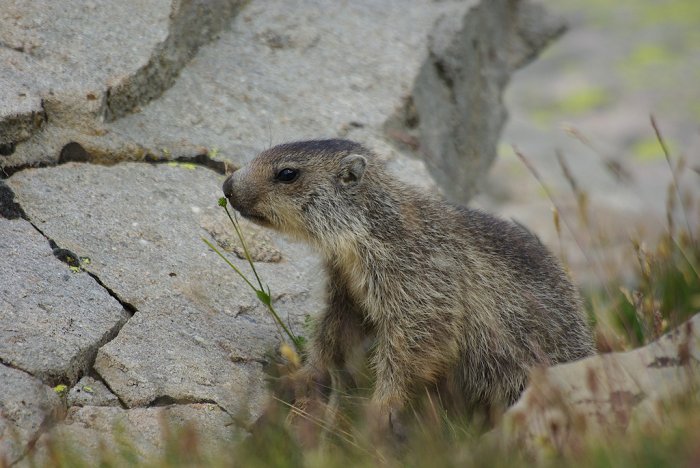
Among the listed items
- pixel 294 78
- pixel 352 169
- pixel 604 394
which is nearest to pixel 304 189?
pixel 352 169

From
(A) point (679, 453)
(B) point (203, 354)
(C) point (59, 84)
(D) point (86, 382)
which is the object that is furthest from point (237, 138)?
(A) point (679, 453)

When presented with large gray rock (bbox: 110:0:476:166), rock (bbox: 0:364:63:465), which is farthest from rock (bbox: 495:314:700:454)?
large gray rock (bbox: 110:0:476:166)

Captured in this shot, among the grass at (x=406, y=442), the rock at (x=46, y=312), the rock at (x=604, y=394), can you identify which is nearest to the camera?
the grass at (x=406, y=442)

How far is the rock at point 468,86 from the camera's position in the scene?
28.1 ft

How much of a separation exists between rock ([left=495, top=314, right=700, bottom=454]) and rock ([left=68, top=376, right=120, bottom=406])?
215 cm

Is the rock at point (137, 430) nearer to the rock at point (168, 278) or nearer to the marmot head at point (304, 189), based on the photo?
the rock at point (168, 278)

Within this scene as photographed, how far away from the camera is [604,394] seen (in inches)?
193

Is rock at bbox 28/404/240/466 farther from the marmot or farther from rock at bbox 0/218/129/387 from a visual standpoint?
the marmot

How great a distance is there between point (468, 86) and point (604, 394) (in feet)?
16.4

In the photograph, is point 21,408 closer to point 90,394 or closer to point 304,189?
point 90,394

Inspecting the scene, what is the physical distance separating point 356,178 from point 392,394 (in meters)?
1.43

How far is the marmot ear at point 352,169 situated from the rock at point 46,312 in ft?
5.32

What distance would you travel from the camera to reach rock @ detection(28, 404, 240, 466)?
4762 millimetres

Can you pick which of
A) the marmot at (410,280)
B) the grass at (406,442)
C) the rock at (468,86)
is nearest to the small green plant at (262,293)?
the grass at (406,442)
